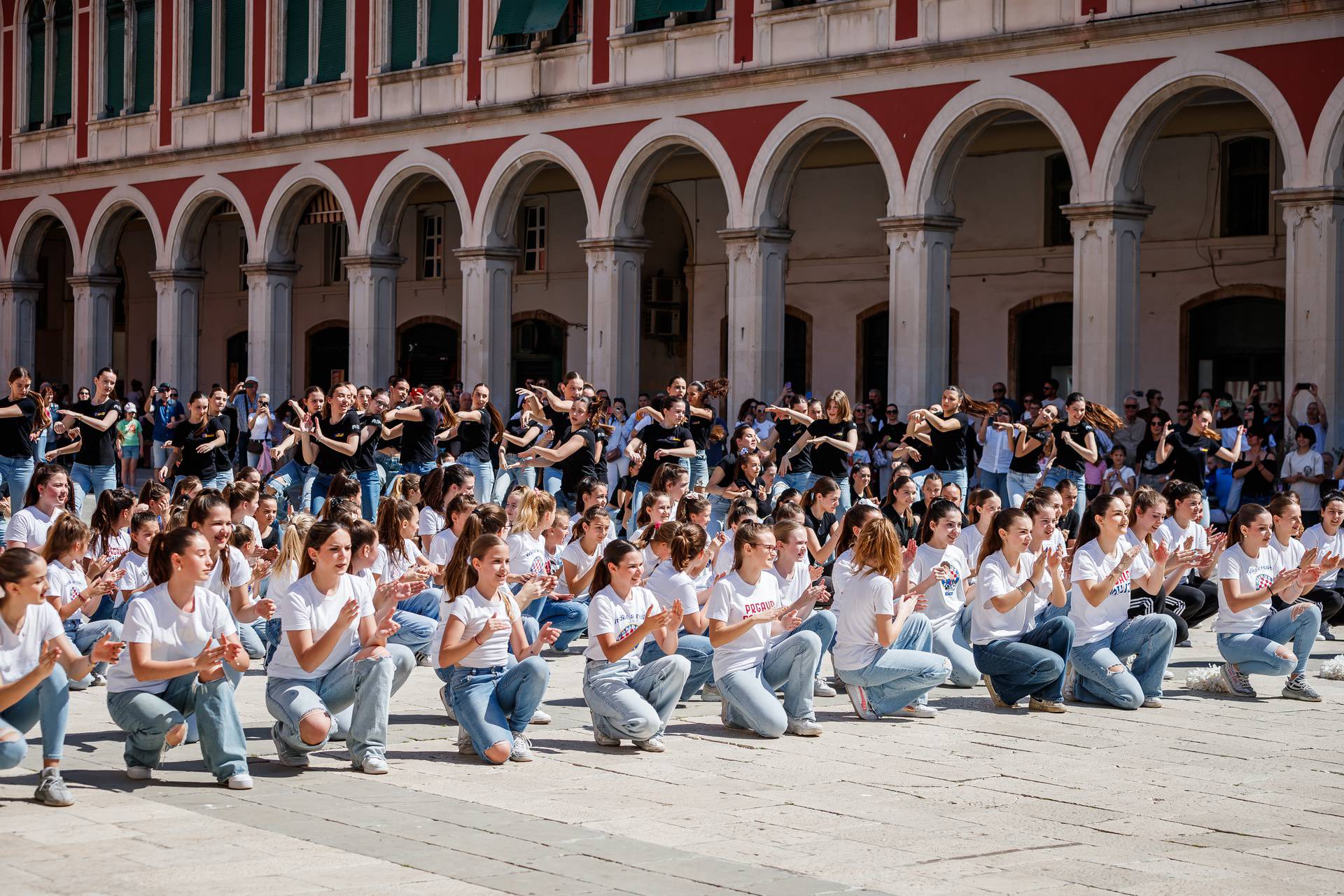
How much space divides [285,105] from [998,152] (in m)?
12.6

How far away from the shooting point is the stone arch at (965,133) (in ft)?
76.4

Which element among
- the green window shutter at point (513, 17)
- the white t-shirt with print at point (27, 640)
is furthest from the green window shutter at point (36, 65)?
the white t-shirt with print at point (27, 640)

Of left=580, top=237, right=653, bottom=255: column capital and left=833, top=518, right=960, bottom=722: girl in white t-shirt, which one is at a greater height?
left=580, top=237, right=653, bottom=255: column capital

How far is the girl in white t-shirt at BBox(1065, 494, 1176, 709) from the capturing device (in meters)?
11.5

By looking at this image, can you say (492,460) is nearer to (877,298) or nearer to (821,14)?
(821,14)

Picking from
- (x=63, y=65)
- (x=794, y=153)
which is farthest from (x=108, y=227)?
(x=794, y=153)

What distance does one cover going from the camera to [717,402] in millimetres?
27016

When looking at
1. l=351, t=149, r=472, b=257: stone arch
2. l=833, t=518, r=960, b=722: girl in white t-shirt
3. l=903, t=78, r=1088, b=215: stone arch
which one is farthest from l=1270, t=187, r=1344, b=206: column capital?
l=351, t=149, r=472, b=257: stone arch

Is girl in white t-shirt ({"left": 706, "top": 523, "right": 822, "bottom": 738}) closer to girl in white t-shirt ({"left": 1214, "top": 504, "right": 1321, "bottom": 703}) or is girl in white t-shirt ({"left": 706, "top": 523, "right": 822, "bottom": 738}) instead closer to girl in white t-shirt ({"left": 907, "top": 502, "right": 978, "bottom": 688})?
girl in white t-shirt ({"left": 907, "top": 502, "right": 978, "bottom": 688})

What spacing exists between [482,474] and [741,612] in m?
9.93

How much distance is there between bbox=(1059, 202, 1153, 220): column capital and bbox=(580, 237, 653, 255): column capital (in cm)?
755

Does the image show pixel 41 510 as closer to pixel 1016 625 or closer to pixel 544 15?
pixel 1016 625

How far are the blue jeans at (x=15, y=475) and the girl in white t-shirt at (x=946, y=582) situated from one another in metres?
10.8

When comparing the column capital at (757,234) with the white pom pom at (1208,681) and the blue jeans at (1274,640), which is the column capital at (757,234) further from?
the blue jeans at (1274,640)
